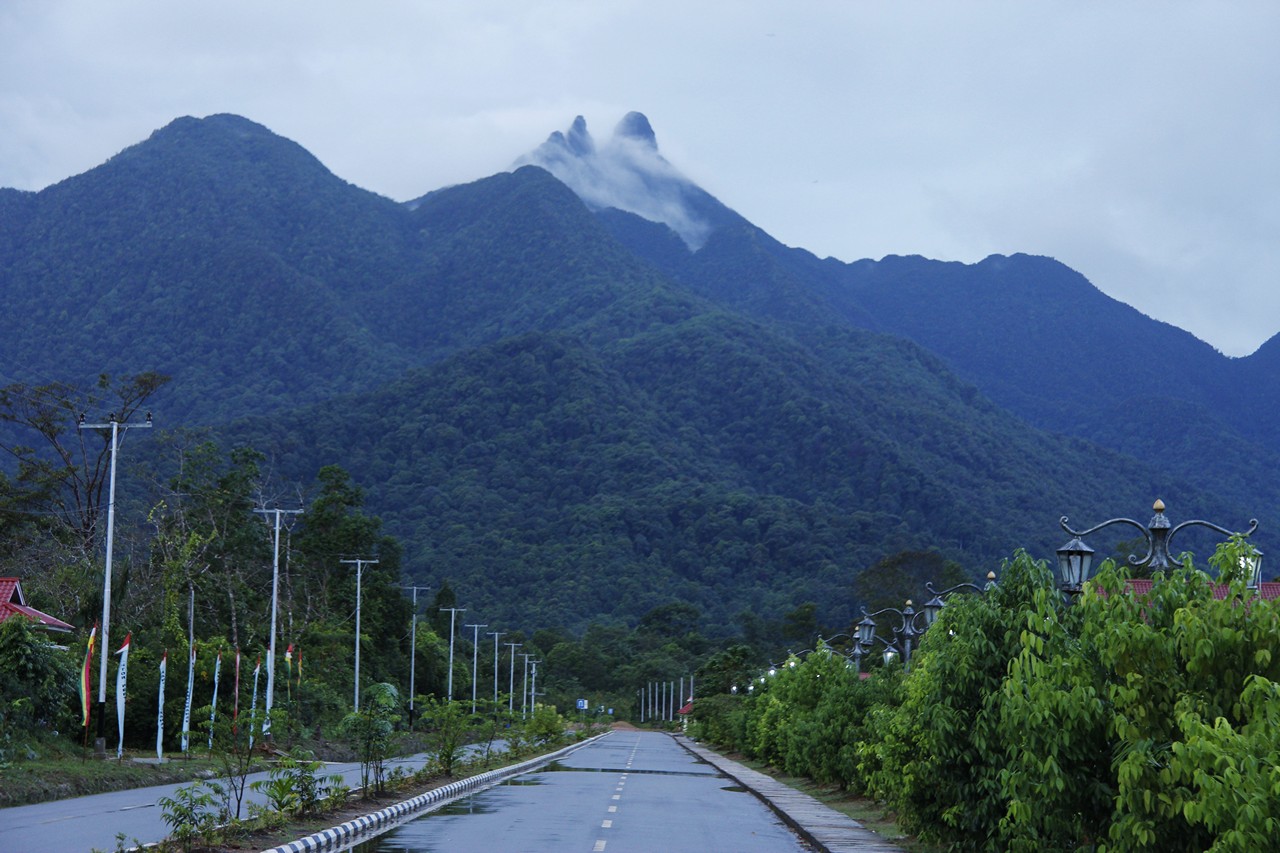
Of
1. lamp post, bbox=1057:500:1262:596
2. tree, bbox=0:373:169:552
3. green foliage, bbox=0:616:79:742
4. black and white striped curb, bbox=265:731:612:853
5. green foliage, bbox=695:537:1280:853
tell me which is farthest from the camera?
tree, bbox=0:373:169:552

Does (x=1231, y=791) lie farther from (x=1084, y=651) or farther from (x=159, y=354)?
(x=159, y=354)

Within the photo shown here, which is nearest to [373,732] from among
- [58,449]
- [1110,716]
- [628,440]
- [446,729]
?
[446,729]

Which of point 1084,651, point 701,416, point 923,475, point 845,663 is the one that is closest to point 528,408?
point 701,416

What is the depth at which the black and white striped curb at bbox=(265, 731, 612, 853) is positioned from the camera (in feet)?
52.6

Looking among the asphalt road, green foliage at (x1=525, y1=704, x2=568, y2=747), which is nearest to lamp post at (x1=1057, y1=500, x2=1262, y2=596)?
the asphalt road

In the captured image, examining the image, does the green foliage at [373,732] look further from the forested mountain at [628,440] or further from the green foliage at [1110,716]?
the forested mountain at [628,440]

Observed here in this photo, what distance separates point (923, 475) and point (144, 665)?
391 ft

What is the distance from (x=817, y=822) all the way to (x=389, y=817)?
21.8ft

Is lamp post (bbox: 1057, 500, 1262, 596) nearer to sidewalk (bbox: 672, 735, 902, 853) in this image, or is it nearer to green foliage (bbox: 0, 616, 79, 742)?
sidewalk (bbox: 672, 735, 902, 853)

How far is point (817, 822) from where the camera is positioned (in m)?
21.8

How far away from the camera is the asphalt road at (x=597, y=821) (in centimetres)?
1758

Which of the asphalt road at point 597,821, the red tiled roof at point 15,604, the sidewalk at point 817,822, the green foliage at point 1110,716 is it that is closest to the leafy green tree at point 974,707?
the green foliage at point 1110,716

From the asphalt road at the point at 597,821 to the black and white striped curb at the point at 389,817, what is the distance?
1.19ft

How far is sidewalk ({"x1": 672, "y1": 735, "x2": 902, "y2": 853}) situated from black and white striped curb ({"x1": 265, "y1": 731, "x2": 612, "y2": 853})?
6.01 meters
